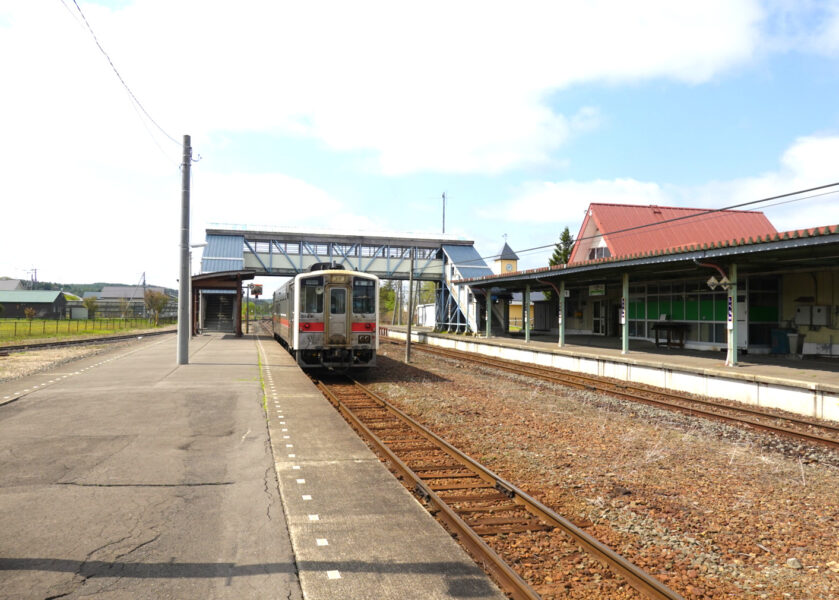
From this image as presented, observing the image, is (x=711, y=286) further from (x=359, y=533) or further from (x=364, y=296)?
(x=359, y=533)

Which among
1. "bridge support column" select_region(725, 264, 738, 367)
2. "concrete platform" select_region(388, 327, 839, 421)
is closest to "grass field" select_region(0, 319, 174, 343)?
"concrete platform" select_region(388, 327, 839, 421)

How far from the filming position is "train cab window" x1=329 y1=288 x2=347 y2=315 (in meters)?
15.5

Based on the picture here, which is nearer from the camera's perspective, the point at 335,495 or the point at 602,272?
the point at 335,495

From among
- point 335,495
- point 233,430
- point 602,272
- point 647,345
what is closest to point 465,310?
point 647,345

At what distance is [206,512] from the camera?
507 centimetres

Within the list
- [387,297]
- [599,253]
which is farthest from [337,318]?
[387,297]

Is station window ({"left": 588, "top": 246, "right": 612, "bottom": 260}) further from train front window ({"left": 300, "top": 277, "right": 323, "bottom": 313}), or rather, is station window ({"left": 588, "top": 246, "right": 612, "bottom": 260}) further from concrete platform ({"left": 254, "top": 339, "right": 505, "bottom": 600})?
concrete platform ({"left": 254, "top": 339, "right": 505, "bottom": 600})

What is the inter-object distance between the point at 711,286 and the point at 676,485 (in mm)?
11239

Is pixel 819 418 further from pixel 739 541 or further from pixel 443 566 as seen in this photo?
pixel 443 566

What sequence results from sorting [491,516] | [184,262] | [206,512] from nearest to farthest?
[206,512], [491,516], [184,262]

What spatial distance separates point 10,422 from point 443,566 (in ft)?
25.5

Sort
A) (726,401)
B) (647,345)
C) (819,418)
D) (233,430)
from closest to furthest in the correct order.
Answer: (233,430)
(819,418)
(726,401)
(647,345)

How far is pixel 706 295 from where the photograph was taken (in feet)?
67.6

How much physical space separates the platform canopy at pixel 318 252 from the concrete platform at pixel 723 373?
65.5 ft
